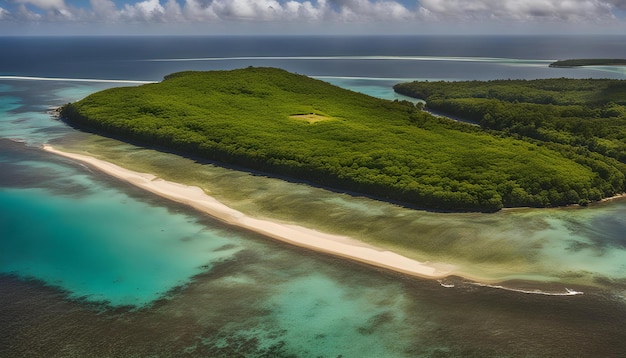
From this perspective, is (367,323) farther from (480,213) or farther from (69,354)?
(480,213)

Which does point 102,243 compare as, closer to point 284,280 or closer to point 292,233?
point 292,233

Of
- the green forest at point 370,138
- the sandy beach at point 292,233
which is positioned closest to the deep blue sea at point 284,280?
the sandy beach at point 292,233

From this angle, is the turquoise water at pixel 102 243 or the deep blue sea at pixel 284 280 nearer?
the deep blue sea at pixel 284 280

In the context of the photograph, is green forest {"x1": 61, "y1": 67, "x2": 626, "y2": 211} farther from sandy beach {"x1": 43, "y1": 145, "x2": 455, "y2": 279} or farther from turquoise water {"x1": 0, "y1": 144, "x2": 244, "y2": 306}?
turquoise water {"x1": 0, "y1": 144, "x2": 244, "y2": 306}

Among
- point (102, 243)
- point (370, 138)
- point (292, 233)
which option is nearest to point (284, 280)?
point (292, 233)

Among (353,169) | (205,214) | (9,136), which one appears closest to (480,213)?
(353,169)

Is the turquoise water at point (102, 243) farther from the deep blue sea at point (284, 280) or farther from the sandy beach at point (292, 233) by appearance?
the sandy beach at point (292, 233)
